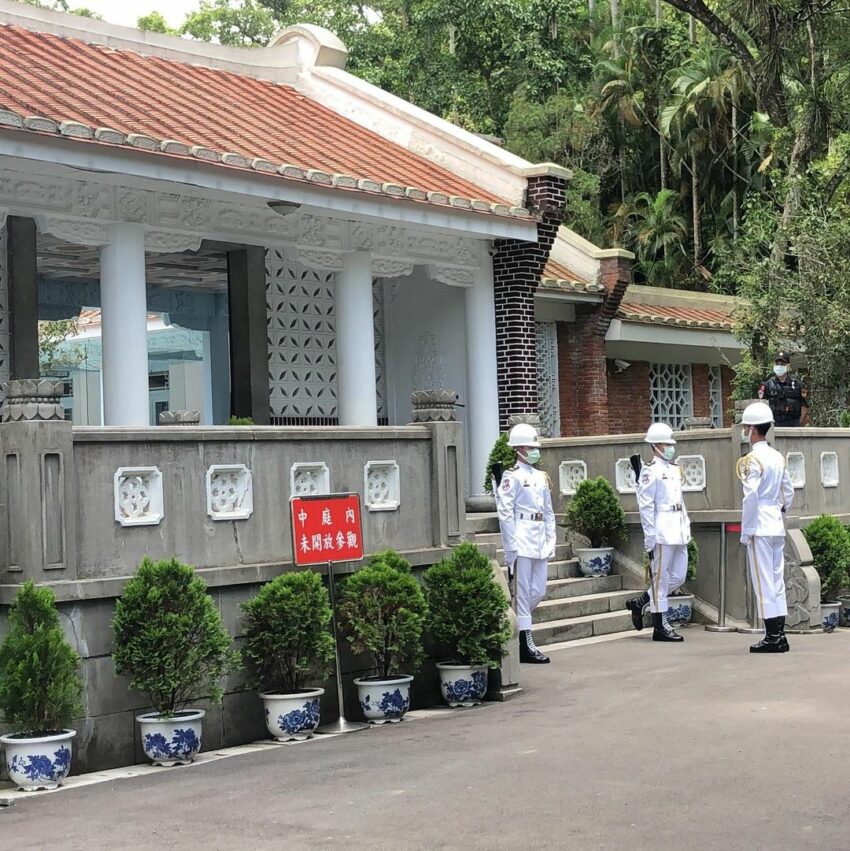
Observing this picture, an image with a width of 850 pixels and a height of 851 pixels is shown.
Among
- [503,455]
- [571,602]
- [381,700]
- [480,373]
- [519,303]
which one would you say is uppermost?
[519,303]

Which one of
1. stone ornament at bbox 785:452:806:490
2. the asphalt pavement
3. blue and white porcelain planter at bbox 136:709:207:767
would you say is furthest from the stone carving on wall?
blue and white porcelain planter at bbox 136:709:207:767

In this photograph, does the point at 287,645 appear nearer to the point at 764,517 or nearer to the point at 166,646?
the point at 166,646

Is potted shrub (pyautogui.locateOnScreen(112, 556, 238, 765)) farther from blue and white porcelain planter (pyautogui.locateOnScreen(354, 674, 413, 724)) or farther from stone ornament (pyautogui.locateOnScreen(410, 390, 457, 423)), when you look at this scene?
stone ornament (pyautogui.locateOnScreen(410, 390, 457, 423))

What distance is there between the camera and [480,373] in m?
16.9

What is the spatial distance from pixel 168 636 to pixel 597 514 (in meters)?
7.00

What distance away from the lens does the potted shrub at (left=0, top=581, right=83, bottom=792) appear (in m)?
7.74

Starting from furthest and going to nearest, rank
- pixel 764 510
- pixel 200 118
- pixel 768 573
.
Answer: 1. pixel 200 118
2. pixel 764 510
3. pixel 768 573

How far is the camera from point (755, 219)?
72.3ft

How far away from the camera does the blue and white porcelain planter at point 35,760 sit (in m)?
7.73

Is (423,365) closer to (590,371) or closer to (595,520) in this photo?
A: (590,371)

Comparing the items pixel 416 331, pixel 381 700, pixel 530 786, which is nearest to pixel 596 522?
pixel 416 331

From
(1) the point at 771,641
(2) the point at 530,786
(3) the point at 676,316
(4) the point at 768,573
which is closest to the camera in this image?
(2) the point at 530,786

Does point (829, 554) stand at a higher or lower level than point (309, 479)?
lower

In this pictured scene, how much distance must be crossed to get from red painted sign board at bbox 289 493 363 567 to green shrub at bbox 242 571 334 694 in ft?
0.69
